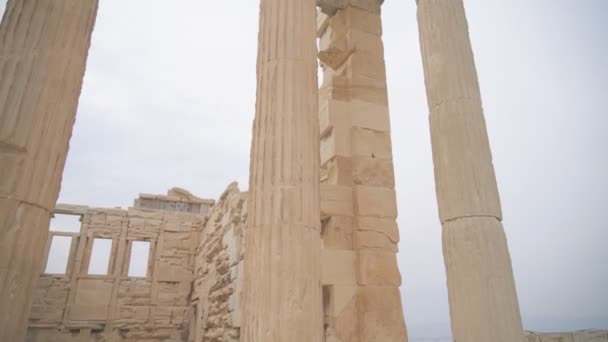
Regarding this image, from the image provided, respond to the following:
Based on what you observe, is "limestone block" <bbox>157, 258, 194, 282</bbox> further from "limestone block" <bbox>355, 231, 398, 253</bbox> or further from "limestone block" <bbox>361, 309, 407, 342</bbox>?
"limestone block" <bbox>361, 309, 407, 342</bbox>

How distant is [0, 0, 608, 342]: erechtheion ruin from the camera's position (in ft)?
14.6

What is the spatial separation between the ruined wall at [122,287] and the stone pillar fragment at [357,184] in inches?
454

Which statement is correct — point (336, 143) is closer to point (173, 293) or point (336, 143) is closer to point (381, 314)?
point (381, 314)

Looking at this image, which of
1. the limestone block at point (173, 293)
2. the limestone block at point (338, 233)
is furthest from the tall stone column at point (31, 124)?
the limestone block at point (173, 293)

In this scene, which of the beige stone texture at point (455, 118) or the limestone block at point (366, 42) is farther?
the limestone block at point (366, 42)

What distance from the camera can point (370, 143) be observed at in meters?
8.23

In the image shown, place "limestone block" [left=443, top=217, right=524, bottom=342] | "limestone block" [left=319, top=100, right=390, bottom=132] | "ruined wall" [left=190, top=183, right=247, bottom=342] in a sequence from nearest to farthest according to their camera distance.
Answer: "limestone block" [left=443, top=217, right=524, bottom=342]
"limestone block" [left=319, top=100, right=390, bottom=132]
"ruined wall" [left=190, top=183, right=247, bottom=342]

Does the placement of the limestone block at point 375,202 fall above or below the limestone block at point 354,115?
below

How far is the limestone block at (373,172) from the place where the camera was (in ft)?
26.0

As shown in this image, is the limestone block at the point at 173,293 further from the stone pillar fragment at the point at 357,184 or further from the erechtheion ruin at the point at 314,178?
the stone pillar fragment at the point at 357,184

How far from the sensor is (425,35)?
280 inches

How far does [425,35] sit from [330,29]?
2888mm

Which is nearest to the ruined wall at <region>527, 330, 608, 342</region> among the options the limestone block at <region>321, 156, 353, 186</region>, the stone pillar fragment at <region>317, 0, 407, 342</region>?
the stone pillar fragment at <region>317, 0, 407, 342</region>

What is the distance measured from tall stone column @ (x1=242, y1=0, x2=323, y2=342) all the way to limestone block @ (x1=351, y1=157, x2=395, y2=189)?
2.52 m
